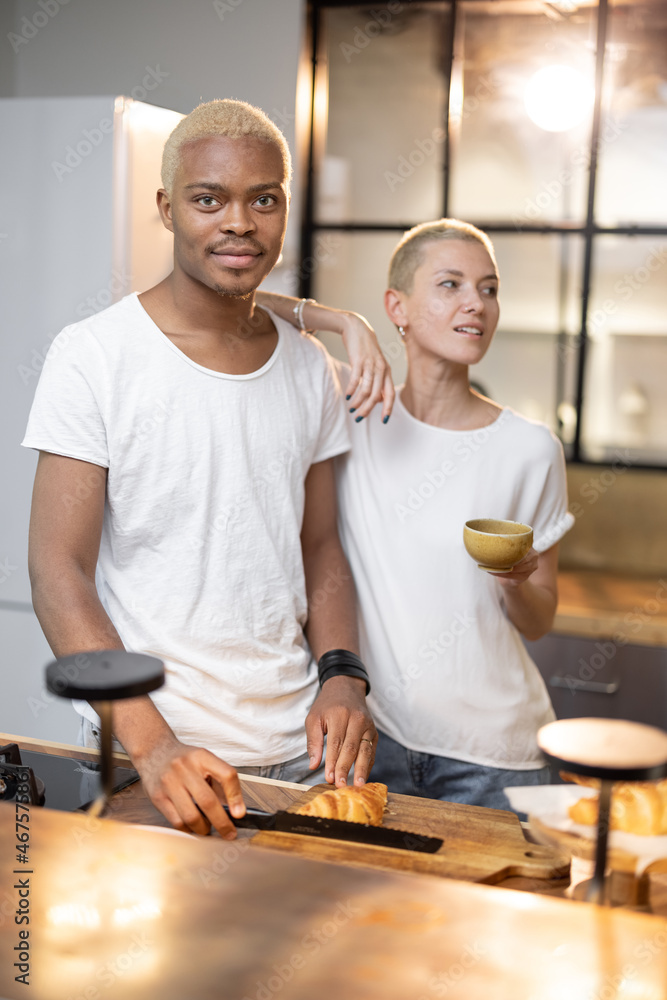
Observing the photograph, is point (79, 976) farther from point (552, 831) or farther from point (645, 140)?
point (645, 140)

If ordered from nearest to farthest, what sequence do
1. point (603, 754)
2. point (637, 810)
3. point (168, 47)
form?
point (603, 754), point (637, 810), point (168, 47)

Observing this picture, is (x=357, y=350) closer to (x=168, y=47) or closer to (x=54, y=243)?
(x=54, y=243)

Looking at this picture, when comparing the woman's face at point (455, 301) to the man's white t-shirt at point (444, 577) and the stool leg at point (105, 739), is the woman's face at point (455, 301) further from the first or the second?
the stool leg at point (105, 739)

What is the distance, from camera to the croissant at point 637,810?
3.12ft

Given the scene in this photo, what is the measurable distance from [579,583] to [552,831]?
2212 millimetres

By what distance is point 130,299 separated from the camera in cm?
135

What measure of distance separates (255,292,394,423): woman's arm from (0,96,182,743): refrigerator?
597mm

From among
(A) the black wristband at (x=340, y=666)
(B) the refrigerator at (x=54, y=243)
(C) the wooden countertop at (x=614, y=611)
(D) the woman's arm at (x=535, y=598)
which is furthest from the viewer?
(C) the wooden countertop at (x=614, y=611)

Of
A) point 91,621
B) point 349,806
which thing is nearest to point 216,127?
point 91,621

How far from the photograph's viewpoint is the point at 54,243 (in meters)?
2.07

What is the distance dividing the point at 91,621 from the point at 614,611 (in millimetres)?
1959

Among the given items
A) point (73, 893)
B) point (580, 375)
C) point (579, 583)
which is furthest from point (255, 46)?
point (73, 893)

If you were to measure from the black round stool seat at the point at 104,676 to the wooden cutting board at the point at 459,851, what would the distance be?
388 millimetres

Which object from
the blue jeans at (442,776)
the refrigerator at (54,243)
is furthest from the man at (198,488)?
the refrigerator at (54,243)
